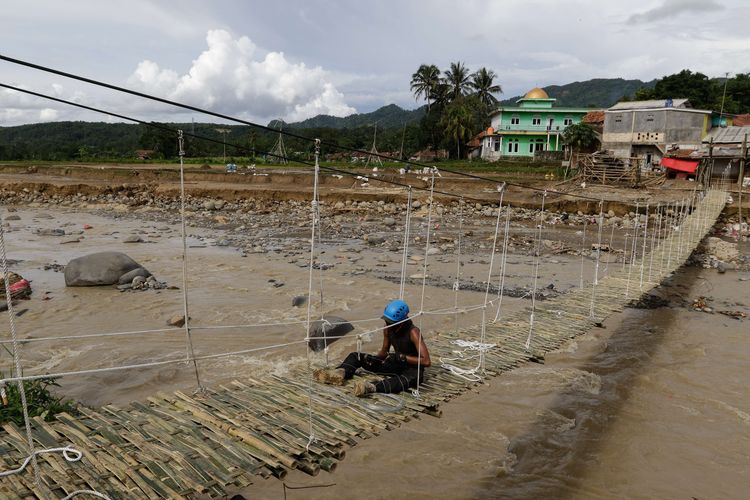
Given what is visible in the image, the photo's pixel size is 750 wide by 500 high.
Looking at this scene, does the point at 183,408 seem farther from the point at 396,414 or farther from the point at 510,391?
the point at 510,391

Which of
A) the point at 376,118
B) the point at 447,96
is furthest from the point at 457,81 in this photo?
the point at 376,118

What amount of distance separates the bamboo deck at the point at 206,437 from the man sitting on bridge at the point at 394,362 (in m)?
0.10

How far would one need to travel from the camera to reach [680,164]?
79.0 feet

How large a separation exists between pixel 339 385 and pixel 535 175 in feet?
78.7

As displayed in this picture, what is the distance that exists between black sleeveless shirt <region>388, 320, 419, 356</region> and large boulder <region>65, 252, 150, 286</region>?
7.28m

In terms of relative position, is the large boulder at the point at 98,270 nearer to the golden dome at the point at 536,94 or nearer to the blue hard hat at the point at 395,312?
the blue hard hat at the point at 395,312

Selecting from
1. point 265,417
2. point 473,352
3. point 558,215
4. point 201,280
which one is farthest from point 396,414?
point 558,215

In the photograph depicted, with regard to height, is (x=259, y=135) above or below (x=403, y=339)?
above

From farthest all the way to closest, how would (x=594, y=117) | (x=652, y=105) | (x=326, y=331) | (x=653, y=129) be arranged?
(x=594, y=117) < (x=652, y=105) < (x=653, y=129) < (x=326, y=331)

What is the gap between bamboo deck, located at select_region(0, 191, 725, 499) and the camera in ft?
8.77

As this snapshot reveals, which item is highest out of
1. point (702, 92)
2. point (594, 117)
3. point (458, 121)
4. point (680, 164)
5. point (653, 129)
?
point (702, 92)

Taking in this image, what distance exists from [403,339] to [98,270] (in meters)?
7.66

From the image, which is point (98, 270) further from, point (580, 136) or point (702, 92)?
point (702, 92)

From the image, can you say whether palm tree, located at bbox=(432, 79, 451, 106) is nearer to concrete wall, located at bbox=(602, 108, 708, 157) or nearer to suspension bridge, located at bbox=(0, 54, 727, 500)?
concrete wall, located at bbox=(602, 108, 708, 157)
